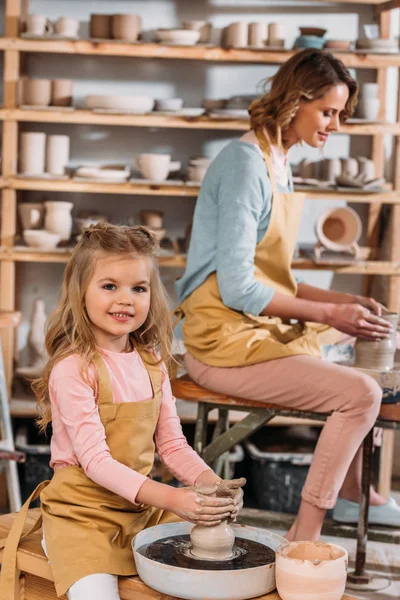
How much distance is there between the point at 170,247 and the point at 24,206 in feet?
2.26

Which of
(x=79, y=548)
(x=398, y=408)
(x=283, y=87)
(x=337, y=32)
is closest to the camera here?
(x=79, y=548)

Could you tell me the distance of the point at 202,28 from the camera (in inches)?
177

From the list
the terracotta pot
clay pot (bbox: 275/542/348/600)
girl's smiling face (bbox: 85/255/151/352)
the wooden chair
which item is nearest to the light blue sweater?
the wooden chair

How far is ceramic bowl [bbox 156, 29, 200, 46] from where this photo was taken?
14.4 feet

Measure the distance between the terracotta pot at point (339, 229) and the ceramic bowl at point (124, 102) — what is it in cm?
93

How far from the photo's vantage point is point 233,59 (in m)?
4.45

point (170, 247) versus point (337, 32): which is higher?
point (337, 32)

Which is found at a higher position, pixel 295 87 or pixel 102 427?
pixel 295 87

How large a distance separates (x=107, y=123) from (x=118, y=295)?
94.1 inches

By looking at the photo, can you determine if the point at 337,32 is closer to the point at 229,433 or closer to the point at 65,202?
the point at 65,202

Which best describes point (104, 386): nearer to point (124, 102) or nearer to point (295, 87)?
point (295, 87)

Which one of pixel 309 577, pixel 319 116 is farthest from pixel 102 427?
pixel 319 116

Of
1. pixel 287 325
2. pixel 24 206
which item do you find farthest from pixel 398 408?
pixel 24 206

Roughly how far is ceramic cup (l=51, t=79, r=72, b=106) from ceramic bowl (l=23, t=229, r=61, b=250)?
592 millimetres
